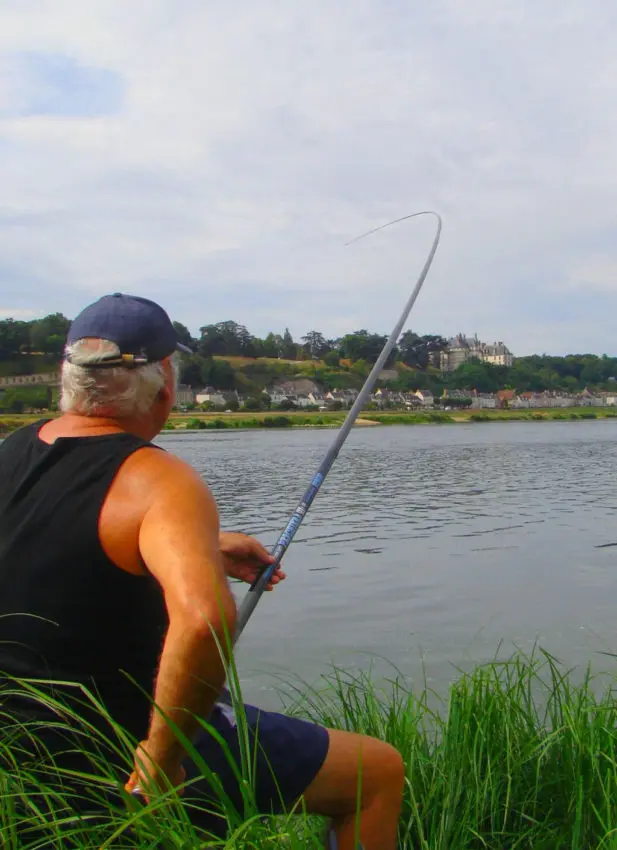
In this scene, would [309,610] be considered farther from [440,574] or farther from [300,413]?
[300,413]

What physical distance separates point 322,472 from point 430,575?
9.04 m

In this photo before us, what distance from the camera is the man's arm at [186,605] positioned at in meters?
1.53

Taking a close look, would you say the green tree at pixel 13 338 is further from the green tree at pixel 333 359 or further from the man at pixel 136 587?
the man at pixel 136 587

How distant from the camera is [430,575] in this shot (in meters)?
11.6

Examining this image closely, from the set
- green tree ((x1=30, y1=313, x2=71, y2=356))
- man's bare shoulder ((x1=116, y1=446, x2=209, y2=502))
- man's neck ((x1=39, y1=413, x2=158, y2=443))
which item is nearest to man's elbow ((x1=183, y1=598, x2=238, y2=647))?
man's bare shoulder ((x1=116, y1=446, x2=209, y2=502))

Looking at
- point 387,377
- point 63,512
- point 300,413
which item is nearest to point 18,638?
point 63,512

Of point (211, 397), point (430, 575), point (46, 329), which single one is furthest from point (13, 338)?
point (430, 575)

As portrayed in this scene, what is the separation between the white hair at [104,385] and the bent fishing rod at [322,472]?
547 millimetres

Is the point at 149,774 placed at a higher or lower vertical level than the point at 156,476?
lower

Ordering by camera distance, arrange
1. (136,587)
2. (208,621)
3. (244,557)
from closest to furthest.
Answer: (208,621) → (136,587) → (244,557)

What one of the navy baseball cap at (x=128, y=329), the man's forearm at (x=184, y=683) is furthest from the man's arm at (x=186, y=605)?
the navy baseball cap at (x=128, y=329)

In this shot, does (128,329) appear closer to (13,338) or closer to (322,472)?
(322,472)

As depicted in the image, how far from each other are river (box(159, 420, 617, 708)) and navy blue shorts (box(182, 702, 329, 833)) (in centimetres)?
291

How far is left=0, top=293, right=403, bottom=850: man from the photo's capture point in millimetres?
1591
